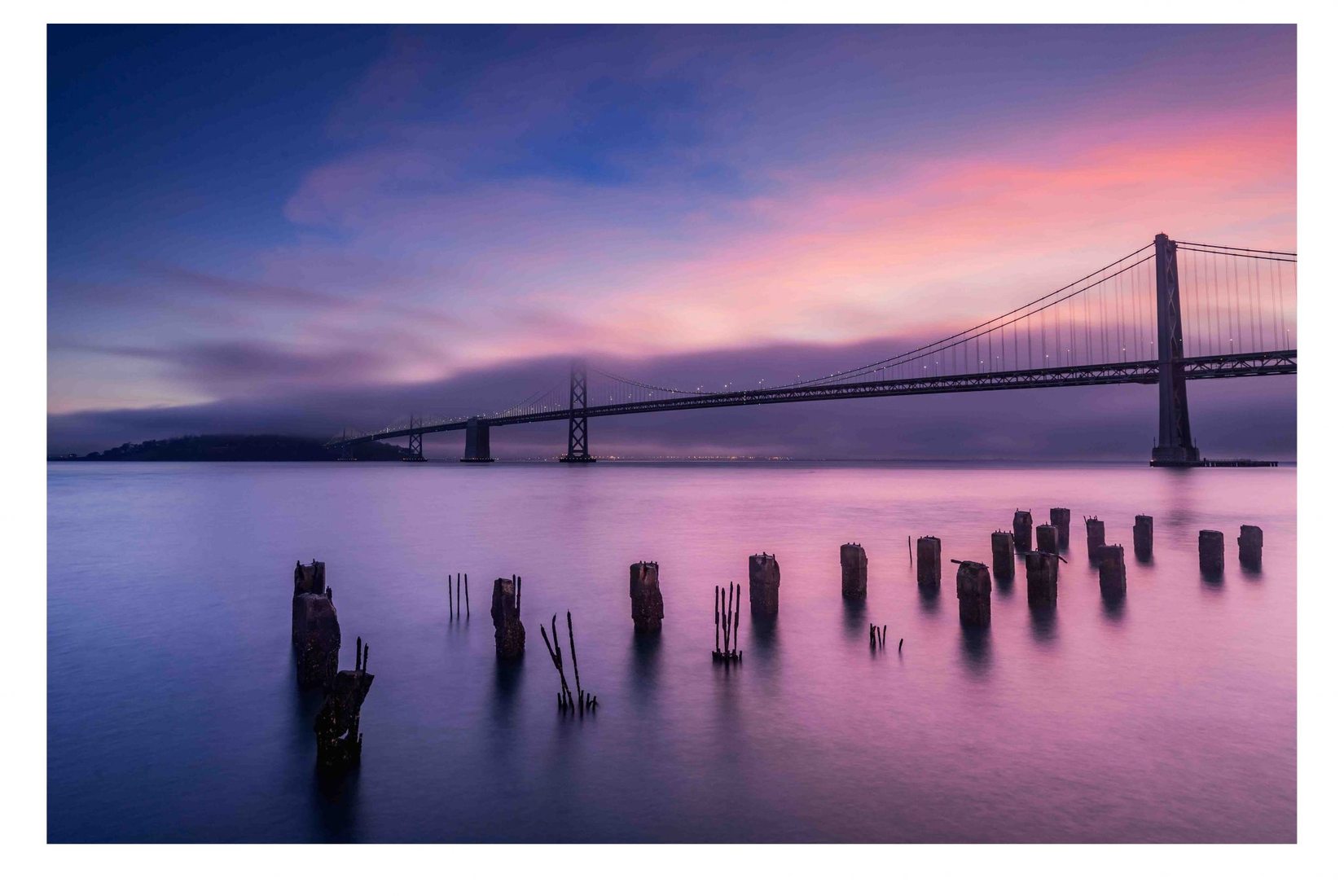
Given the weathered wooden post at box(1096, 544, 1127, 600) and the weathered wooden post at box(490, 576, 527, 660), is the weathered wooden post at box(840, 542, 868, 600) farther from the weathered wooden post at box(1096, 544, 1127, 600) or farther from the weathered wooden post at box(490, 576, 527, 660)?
the weathered wooden post at box(490, 576, 527, 660)

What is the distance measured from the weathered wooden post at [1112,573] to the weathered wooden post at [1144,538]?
13.7ft

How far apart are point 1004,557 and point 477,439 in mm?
95765

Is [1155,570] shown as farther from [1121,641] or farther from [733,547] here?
[733,547]

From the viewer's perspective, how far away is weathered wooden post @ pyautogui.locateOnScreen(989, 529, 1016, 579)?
464 inches

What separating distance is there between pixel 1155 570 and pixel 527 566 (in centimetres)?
1197

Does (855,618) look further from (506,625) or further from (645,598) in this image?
(506,625)

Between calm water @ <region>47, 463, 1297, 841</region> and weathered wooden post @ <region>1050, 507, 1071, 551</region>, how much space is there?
0.59 meters

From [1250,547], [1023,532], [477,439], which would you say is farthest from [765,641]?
[477,439]

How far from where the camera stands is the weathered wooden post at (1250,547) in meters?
13.4

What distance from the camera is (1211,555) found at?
42.9 ft

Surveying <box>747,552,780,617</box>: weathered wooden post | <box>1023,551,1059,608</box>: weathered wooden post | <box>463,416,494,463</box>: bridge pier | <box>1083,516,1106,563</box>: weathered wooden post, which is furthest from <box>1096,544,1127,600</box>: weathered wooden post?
<box>463,416,494,463</box>: bridge pier

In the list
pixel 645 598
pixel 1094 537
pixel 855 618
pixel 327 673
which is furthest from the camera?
pixel 1094 537

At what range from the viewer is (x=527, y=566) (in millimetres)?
15539
